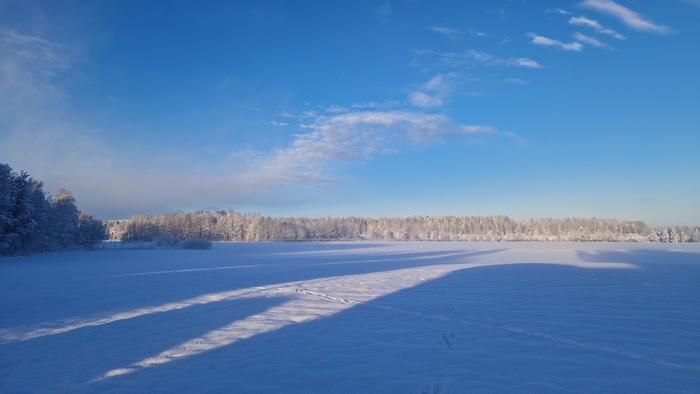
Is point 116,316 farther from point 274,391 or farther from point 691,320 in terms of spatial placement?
point 691,320

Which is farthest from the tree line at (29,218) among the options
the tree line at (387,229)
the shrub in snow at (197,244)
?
the tree line at (387,229)

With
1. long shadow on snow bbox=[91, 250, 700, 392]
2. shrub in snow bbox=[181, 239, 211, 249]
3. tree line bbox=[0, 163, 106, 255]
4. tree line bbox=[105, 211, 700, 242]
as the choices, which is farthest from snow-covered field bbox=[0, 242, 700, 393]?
tree line bbox=[105, 211, 700, 242]

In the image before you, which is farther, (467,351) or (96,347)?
(96,347)

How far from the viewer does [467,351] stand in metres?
5.58

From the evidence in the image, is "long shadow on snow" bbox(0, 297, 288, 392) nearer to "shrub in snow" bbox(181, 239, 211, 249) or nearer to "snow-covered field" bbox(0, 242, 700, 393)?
"snow-covered field" bbox(0, 242, 700, 393)

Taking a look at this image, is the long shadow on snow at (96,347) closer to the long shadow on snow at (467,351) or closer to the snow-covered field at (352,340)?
the snow-covered field at (352,340)

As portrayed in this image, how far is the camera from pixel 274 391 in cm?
416

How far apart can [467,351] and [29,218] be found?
3852 centimetres

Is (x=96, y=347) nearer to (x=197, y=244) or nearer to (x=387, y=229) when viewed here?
(x=197, y=244)

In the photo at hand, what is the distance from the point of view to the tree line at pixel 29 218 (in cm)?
2973

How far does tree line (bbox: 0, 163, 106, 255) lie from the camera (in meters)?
29.7

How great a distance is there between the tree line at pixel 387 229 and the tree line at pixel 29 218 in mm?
30679

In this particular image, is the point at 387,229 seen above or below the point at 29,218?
below

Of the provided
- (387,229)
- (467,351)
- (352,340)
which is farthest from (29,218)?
(387,229)
